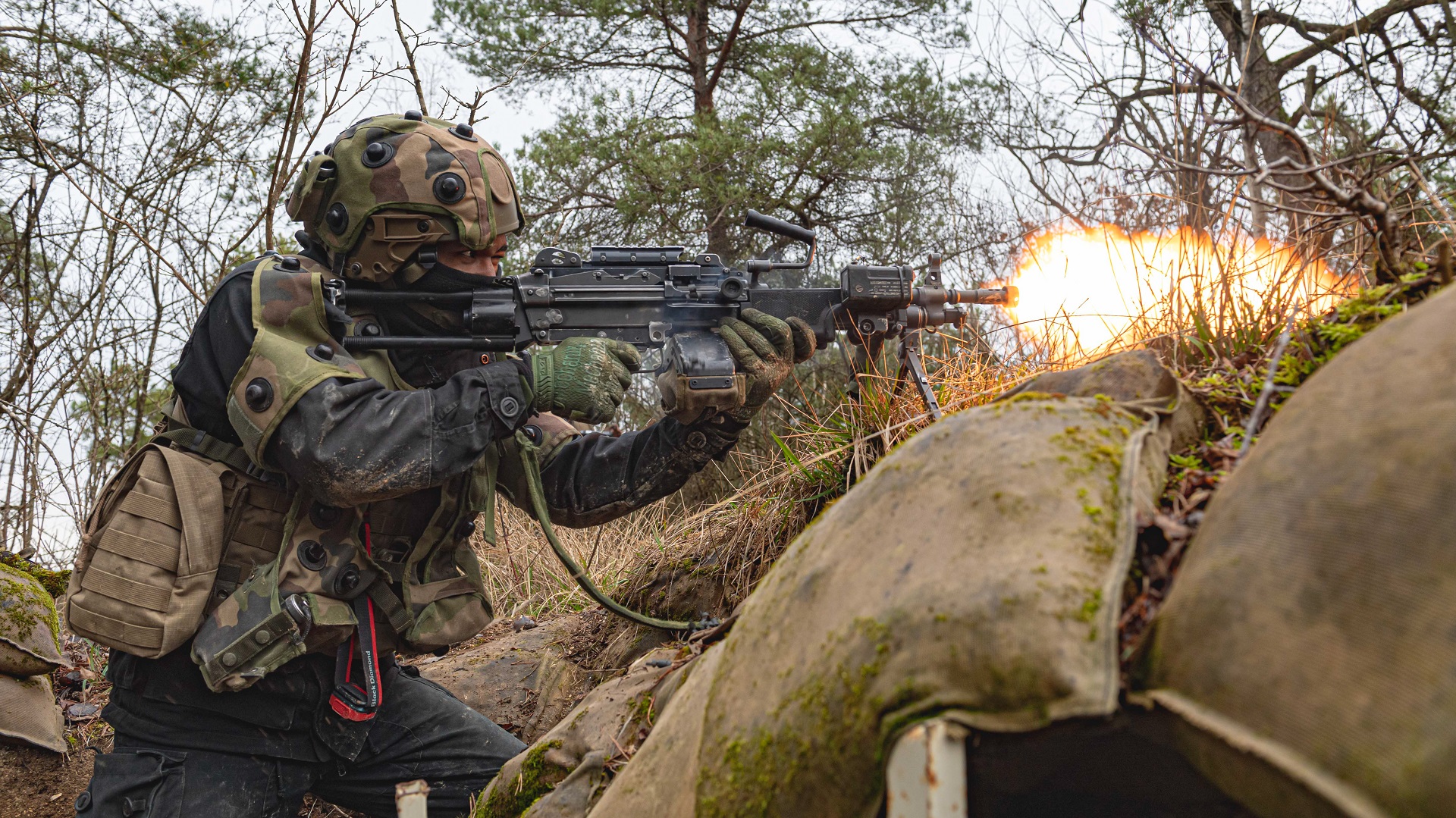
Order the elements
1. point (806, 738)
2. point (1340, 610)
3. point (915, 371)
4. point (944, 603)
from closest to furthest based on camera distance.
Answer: point (1340, 610) < point (944, 603) < point (806, 738) < point (915, 371)

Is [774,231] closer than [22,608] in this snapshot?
Yes

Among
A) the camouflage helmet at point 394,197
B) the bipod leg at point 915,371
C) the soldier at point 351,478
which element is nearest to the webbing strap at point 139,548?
the soldier at point 351,478

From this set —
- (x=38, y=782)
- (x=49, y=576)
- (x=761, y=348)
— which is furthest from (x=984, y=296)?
(x=49, y=576)

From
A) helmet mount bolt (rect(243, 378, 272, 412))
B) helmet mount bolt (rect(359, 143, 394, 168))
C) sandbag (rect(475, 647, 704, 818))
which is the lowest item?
sandbag (rect(475, 647, 704, 818))

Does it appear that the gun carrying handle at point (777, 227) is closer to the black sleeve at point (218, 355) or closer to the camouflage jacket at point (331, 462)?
the camouflage jacket at point (331, 462)

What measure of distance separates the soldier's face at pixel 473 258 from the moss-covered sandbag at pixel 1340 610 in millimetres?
2656

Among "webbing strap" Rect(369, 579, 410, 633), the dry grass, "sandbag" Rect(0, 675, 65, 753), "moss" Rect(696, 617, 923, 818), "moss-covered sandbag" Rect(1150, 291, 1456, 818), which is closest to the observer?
"moss-covered sandbag" Rect(1150, 291, 1456, 818)

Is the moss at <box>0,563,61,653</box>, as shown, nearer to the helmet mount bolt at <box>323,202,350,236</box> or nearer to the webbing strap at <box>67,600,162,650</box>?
the webbing strap at <box>67,600,162,650</box>

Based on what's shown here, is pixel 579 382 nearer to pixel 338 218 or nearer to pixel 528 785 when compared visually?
pixel 338 218

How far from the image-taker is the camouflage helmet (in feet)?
10.7

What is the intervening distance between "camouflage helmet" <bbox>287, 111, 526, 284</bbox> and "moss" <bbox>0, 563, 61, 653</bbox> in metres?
2.13

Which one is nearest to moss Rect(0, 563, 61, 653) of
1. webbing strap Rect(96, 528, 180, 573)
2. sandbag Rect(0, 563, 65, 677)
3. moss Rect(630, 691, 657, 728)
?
sandbag Rect(0, 563, 65, 677)

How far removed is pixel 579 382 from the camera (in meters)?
3.29

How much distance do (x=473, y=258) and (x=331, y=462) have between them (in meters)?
0.92
